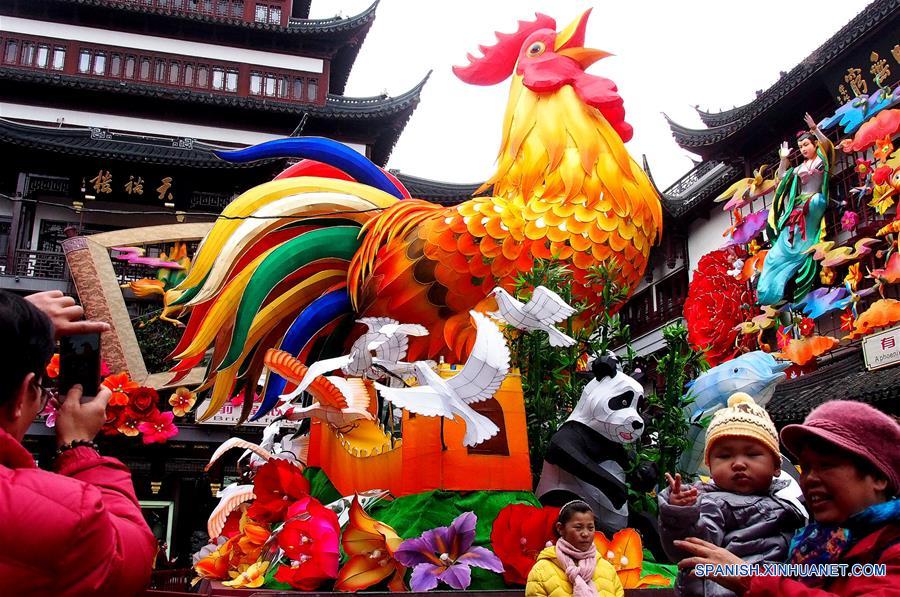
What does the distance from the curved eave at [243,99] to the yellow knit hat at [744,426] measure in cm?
1688

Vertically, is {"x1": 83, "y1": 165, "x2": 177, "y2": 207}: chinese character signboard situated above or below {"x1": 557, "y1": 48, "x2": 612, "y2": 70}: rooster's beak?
above

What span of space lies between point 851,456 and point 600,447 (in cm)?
175

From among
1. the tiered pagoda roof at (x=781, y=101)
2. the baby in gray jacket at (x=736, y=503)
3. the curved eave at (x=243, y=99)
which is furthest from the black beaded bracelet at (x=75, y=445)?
the curved eave at (x=243, y=99)

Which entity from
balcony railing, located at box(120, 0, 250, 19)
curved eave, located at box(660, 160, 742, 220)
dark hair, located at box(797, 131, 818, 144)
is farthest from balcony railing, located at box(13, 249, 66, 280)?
dark hair, located at box(797, 131, 818, 144)

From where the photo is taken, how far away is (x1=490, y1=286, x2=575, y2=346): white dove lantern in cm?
331

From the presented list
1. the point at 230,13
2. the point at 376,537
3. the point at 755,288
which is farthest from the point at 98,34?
the point at 376,537

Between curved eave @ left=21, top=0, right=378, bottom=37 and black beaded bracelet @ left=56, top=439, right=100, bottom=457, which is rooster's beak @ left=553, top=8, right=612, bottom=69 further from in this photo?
curved eave @ left=21, top=0, right=378, bottom=37

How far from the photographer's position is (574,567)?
2.46m

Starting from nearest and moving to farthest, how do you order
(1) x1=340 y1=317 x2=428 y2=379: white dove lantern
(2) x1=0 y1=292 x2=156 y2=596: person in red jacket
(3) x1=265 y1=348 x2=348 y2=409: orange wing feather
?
1. (2) x1=0 y1=292 x2=156 y2=596: person in red jacket
2. (1) x1=340 y1=317 x2=428 y2=379: white dove lantern
3. (3) x1=265 y1=348 x2=348 y2=409: orange wing feather

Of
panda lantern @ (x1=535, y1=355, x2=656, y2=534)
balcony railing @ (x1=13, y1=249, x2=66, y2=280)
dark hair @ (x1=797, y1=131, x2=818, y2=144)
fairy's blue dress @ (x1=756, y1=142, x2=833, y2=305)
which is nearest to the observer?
panda lantern @ (x1=535, y1=355, x2=656, y2=534)

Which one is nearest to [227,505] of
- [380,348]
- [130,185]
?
[380,348]

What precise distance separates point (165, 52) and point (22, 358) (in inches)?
789

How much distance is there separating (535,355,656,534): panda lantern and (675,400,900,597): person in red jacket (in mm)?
1549

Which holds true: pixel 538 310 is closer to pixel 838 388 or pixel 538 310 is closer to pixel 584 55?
pixel 584 55
